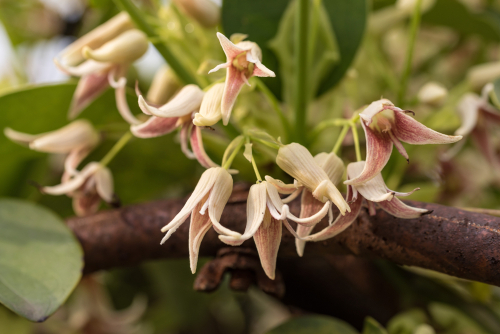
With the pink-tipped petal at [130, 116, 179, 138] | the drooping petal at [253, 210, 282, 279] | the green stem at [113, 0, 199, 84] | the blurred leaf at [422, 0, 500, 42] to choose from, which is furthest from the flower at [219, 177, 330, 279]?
the blurred leaf at [422, 0, 500, 42]

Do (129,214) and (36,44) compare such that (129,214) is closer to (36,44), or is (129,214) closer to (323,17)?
(323,17)

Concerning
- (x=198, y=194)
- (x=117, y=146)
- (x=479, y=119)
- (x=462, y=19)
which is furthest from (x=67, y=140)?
(x=462, y=19)

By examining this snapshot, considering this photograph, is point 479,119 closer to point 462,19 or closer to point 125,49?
point 462,19

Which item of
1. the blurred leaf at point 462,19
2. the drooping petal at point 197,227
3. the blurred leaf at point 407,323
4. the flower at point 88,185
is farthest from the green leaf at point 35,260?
the blurred leaf at point 462,19

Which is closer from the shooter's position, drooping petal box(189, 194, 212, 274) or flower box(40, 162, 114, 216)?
drooping petal box(189, 194, 212, 274)

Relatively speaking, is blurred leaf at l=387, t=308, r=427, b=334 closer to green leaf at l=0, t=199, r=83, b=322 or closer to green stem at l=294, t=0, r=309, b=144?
green stem at l=294, t=0, r=309, b=144

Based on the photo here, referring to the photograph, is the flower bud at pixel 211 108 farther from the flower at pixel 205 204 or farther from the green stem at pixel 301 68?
the green stem at pixel 301 68
